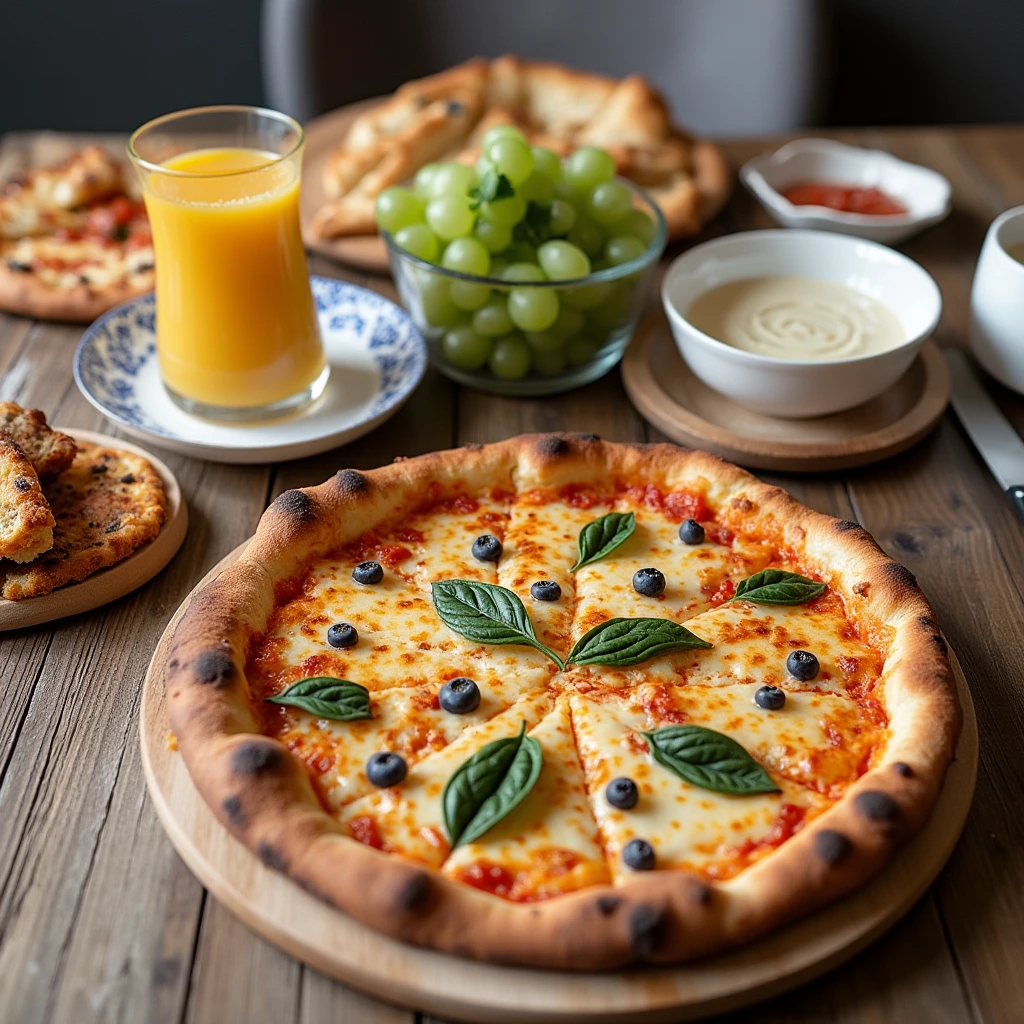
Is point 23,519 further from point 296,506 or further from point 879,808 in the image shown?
point 879,808

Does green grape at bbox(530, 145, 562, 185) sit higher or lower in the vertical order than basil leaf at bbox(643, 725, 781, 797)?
higher

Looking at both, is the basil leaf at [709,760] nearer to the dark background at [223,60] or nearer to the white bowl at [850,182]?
the white bowl at [850,182]

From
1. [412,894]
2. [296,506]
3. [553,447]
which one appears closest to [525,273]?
[553,447]

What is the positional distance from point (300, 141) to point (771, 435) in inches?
60.9

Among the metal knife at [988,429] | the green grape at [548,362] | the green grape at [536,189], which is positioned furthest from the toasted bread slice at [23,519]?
the metal knife at [988,429]

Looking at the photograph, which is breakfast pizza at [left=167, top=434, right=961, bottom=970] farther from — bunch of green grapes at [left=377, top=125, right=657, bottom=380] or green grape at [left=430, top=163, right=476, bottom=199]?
green grape at [left=430, top=163, right=476, bottom=199]

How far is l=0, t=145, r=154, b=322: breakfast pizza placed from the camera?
147 inches

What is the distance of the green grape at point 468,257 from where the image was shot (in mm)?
3248

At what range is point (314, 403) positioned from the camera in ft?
10.9

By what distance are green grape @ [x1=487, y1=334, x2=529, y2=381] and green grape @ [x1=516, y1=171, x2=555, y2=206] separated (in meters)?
0.41

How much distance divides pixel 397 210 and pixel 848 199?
74.2 inches

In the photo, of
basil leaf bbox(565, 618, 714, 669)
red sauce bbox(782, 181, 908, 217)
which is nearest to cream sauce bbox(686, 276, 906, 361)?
red sauce bbox(782, 181, 908, 217)

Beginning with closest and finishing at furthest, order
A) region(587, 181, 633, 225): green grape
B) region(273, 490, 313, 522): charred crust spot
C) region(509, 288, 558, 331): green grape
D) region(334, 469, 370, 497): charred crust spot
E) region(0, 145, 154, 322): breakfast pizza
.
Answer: region(273, 490, 313, 522): charred crust spot, region(334, 469, 370, 497): charred crust spot, region(509, 288, 558, 331): green grape, region(587, 181, 633, 225): green grape, region(0, 145, 154, 322): breakfast pizza

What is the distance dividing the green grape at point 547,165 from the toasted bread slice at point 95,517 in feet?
4.73
